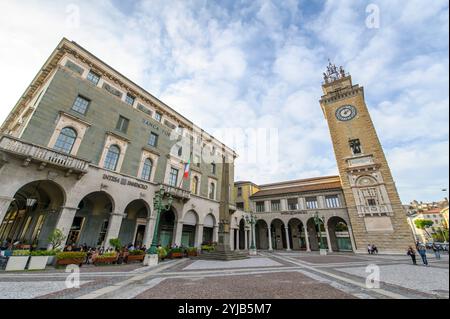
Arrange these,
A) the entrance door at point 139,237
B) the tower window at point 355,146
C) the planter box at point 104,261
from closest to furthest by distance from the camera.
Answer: the planter box at point 104,261 < the entrance door at point 139,237 < the tower window at point 355,146

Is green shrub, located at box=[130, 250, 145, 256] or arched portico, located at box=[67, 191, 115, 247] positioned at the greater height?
arched portico, located at box=[67, 191, 115, 247]

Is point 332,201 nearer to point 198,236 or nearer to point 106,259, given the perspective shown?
point 198,236

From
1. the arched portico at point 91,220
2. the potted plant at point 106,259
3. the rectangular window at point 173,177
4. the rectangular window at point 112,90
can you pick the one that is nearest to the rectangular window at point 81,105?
the rectangular window at point 112,90

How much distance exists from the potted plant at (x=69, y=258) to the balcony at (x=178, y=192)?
909 centimetres

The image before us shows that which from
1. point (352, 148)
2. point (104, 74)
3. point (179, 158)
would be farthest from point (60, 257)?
point (352, 148)

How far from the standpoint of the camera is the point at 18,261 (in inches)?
393

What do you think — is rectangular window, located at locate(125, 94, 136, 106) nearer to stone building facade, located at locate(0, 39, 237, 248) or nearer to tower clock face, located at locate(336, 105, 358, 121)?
stone building facade, located at locate(0, 39, 237, 248)

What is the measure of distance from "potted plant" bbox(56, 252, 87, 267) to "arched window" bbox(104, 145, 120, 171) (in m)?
7.93

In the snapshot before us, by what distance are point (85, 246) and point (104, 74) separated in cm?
1644

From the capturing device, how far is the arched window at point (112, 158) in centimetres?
1794

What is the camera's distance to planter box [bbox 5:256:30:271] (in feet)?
32.0

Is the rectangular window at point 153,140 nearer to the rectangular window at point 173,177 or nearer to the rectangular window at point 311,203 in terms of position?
the rectangular window at point 173,177

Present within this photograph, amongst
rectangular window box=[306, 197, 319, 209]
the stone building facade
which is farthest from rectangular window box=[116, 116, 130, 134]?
rectangular window box=[306, 197, 319, 209]

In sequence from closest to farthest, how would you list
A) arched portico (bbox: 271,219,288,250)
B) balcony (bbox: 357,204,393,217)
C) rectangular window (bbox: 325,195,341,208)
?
balcony (bbox: 357,204,393,217), rectangular window (bbox: 325,195,341,208), arched portico (bbox: 271,219,288,250)
